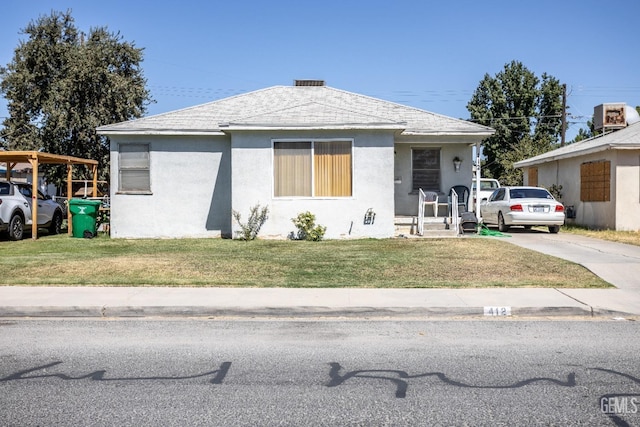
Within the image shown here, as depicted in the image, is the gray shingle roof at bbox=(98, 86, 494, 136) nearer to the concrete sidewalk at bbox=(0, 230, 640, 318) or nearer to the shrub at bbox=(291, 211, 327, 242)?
the shrub at bbox=(291, 211, 327, 242)

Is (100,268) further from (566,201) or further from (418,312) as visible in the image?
(566,201)

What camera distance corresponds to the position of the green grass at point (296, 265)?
10.4 metres

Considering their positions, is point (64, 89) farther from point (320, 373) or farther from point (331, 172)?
point (320, 373)

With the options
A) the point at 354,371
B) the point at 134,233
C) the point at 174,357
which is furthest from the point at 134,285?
the point at 134,233

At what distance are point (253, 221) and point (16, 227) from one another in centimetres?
685

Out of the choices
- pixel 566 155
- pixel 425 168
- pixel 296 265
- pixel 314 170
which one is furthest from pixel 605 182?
pixel 296 265

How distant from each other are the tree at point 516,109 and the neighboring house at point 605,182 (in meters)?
27.3

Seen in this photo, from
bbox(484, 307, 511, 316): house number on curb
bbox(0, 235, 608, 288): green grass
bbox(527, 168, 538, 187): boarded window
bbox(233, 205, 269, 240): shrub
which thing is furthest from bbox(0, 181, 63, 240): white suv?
bbox(527, 168, 538, 187): boarded window

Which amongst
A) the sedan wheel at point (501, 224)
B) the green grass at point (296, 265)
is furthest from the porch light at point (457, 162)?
the green grass at point (296, 265)

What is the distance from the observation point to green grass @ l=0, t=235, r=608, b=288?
10.4 meters

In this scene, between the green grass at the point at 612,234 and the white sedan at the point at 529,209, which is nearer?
the green grass at the point at 612,234

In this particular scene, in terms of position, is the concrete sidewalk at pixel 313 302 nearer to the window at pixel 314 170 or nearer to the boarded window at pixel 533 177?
the window at pixel 314 170

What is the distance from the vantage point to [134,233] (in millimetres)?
17922

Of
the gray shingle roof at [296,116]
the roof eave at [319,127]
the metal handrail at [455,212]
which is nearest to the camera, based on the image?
the roof eave at [319,127]
